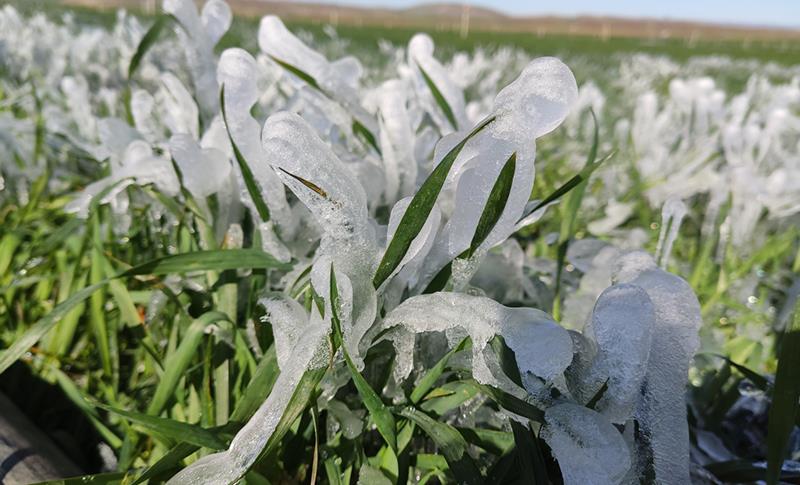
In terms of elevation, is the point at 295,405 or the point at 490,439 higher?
the point at 295,405

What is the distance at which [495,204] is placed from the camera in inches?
23.3

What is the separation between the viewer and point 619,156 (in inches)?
95.9

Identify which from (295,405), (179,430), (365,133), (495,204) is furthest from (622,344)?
(365,133)

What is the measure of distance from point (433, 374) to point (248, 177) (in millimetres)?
303

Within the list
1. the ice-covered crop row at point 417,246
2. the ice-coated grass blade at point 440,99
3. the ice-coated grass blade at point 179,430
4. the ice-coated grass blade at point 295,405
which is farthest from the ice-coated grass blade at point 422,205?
the ice-coated grass blade at point 440,99

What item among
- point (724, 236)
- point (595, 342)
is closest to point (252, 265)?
point (595, 342)

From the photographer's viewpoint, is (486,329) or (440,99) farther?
(440,99)

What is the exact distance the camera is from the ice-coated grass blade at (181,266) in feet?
2.45

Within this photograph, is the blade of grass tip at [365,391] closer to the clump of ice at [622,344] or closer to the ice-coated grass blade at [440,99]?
the clump of ice at [622,344]

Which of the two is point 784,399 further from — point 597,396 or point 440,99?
point 440,99

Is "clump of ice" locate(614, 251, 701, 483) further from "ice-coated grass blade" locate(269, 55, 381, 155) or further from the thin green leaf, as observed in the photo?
"ice-coated grass blade" locate(269, 55, 381, 155)

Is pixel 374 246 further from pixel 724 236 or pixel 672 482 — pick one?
pixel 724 236

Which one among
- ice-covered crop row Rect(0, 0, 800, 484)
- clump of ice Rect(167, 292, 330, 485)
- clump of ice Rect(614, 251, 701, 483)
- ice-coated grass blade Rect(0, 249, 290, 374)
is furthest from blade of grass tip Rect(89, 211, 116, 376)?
clump of ice Rect(614, 251, 701, 483)

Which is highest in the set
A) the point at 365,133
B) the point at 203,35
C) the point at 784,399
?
the point at 203,35
